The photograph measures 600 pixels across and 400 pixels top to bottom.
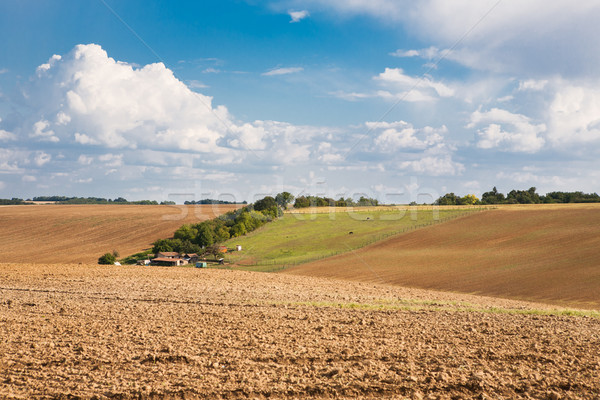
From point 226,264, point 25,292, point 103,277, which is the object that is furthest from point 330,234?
point 25,292

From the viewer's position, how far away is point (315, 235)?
7156cm

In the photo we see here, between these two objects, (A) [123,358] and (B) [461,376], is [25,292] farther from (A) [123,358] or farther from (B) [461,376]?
(B) [461,376]

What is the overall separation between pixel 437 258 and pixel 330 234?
22.7m

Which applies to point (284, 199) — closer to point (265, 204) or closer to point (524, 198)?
point (265, 204)

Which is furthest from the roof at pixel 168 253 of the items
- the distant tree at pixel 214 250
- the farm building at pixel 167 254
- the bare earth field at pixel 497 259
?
the bare earth field at pixel 497 259

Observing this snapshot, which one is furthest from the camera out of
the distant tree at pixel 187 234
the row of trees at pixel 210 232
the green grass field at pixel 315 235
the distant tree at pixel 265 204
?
the distant tree at pixel 265 204

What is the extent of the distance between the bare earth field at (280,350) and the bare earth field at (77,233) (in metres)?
48.0

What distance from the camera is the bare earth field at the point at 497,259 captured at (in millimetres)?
36284

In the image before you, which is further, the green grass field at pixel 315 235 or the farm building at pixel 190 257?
the farm building at pixel 190 257

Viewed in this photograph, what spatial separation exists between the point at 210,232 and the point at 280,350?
57301 mm

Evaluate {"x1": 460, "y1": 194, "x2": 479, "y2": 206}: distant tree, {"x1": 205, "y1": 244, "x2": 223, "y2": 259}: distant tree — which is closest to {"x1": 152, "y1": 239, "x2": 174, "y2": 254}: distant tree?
{"x1": 205, "y1": 244, "x2": 223, "y2": 259}: distant tree

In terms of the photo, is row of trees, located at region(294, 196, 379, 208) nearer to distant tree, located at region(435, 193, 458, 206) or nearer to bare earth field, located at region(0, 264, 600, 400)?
distant tree, located at region(435, 193, 458, 206)

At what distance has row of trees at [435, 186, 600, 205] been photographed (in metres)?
110

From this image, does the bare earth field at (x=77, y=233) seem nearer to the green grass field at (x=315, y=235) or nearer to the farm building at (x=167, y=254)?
the farm building at (x=167, y=254)
